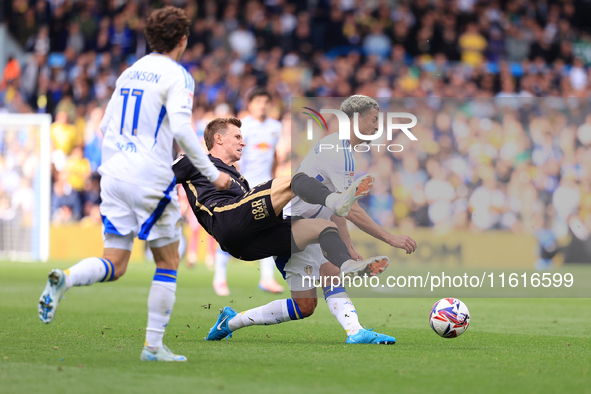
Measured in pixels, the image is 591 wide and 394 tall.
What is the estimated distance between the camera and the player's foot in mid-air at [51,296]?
3.89 metres

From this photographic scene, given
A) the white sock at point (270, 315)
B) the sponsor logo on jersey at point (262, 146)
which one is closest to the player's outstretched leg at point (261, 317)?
the white sock at point (270, 315)

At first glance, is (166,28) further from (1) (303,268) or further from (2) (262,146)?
(2) (262,146)

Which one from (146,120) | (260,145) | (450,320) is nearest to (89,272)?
(146,120)

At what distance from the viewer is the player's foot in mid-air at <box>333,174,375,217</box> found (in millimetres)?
4828

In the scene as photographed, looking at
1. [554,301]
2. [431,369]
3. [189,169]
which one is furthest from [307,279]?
[554,301]

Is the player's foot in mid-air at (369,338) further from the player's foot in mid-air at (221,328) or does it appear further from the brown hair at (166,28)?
the brown hair at (166,28)

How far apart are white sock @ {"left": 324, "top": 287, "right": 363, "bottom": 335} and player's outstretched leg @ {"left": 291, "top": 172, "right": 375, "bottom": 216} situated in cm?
73

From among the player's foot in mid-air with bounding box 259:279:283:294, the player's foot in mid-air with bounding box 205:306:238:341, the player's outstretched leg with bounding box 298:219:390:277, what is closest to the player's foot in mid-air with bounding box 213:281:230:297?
the player's foot in mid-air with bounding box 259:279:283:294

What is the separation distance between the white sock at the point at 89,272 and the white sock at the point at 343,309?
1722 millimetres

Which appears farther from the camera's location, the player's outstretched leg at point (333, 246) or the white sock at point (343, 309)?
the white sock at point (343, 309)

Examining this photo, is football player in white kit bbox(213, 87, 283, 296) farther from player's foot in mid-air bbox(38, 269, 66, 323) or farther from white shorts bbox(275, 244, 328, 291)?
player's foot in mid-air bbox(38, 269, 66, 323)

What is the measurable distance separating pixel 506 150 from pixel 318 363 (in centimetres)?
1108

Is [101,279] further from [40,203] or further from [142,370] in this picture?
[40,203]

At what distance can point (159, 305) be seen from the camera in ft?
13.9
